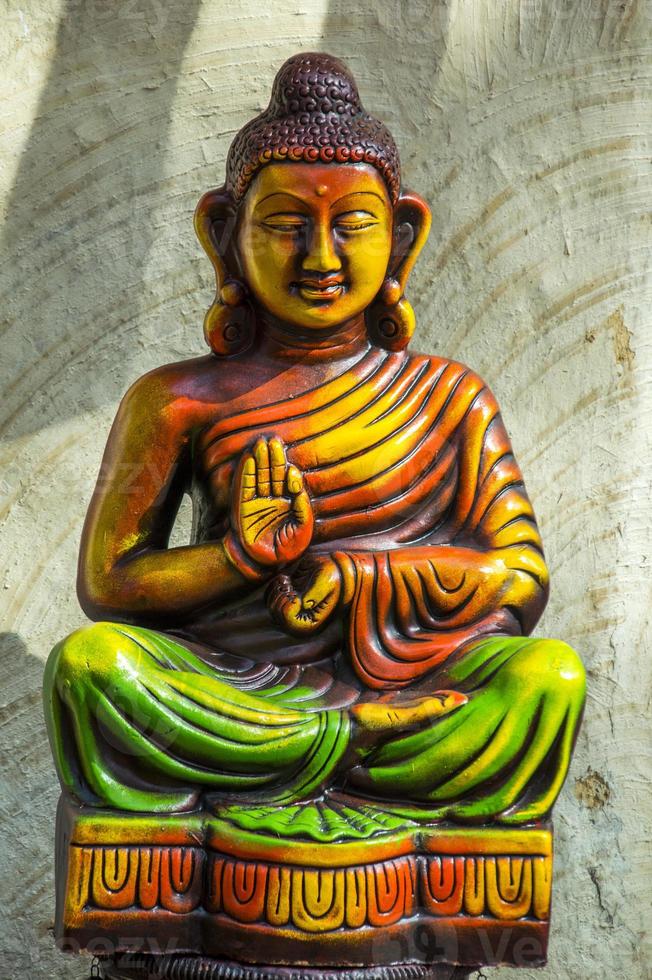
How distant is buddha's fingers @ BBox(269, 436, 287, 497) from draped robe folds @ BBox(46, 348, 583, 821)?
0.23ft

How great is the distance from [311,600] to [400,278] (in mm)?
707

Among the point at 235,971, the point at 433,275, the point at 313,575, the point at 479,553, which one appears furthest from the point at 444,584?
the point at 433,275

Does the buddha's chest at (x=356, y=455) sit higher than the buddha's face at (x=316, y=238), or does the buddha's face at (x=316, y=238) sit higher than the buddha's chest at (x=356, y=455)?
the buddha's face at (x=316, y=238)

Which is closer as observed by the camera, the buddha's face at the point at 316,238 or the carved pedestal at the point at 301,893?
the carved pedestal at the point at 301,893

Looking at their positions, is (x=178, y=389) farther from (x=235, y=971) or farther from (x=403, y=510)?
(x=235, y=971)

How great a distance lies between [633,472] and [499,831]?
1570 mm

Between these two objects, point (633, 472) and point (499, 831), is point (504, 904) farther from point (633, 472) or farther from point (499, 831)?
point (633, 472)

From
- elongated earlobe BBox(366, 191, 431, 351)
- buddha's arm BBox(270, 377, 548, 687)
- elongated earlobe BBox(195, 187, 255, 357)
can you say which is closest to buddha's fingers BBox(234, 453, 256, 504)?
buddha's arm BBox(270, 377, 548, 687)

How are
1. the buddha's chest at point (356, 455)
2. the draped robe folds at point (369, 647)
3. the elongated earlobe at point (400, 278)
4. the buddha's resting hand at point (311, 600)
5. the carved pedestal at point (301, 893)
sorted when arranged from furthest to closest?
the elongated earlobe at point (400, 278) → the buddha's chest at point (356, 455) → the buddha's resting hand at point (311, 600) → the draped robe folds at point (369, 647) → the carved pedestal at point (301, 893)

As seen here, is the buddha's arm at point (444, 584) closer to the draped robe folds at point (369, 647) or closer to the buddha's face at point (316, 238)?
the draped robe folds at point (369, 647)

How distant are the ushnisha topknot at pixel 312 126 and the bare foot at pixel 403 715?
3.30 feet

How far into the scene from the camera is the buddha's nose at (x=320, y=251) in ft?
10.5

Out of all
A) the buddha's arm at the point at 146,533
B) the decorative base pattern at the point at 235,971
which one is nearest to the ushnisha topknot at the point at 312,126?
the buddha's arm at the point at 146,533

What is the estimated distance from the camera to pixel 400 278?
3449 mm
